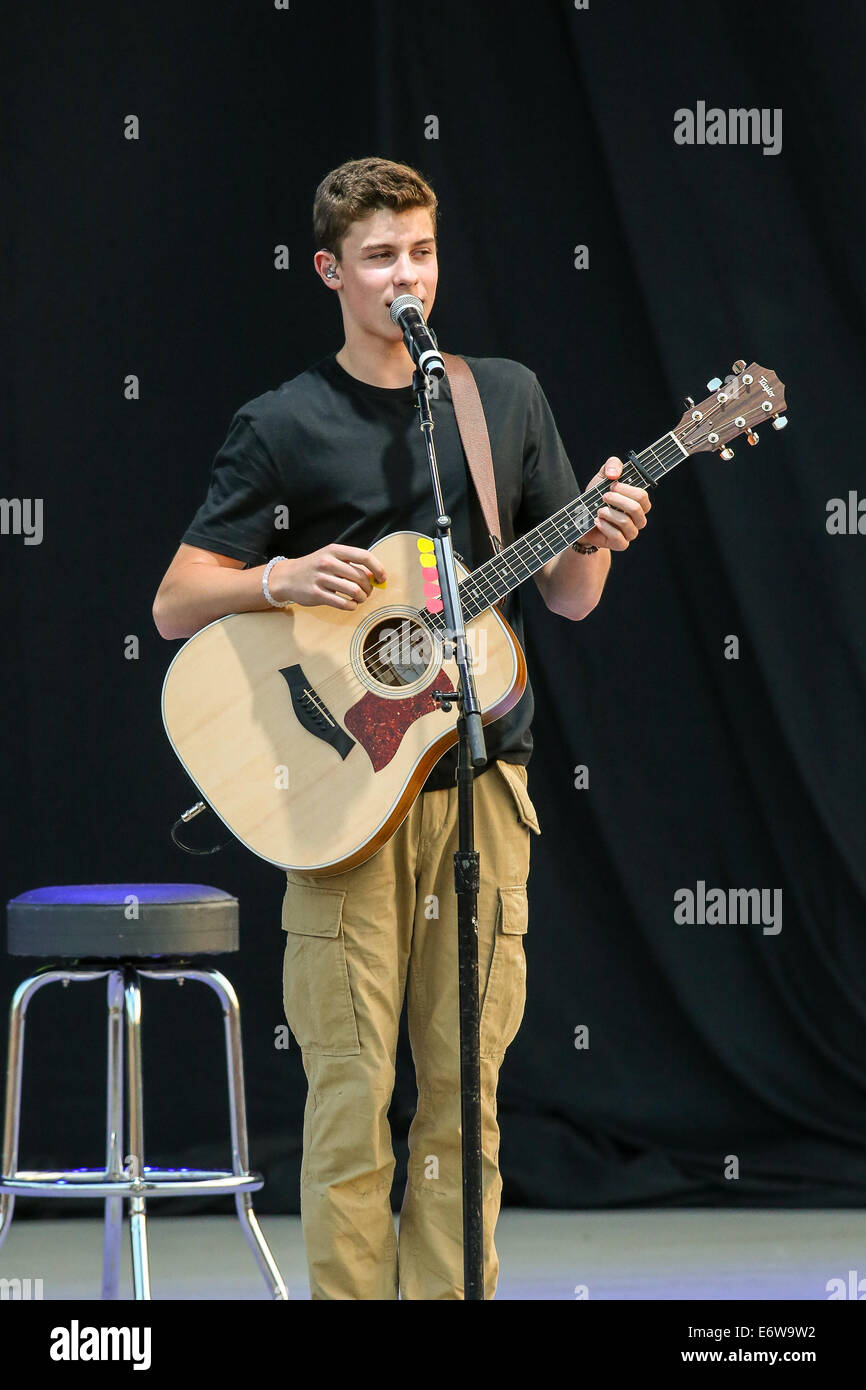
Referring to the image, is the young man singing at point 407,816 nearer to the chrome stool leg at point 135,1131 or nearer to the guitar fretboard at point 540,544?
the guitar fretboard at point 540,544

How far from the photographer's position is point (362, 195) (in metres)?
2.45

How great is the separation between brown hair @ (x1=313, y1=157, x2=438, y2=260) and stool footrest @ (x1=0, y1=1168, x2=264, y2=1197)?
4.69 ft

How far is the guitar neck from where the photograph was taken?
8.00 feet

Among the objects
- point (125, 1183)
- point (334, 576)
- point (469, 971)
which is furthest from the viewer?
point (125, 1183)

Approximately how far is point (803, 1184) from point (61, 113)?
3.00 m

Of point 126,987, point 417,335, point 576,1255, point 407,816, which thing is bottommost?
point 576,1255

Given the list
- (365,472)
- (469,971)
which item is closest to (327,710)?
(365,472)

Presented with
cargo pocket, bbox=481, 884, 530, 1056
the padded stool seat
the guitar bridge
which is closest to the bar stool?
the padded stool seat

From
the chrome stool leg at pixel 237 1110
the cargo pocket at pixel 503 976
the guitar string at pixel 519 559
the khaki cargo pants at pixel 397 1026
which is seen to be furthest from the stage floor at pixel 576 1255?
the guitar string at pixel 519 559

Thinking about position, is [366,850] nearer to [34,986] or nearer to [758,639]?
[34,986]

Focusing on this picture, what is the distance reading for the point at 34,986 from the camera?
8.98 ft

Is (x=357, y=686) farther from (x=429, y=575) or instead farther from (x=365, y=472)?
(x=365, y=472)

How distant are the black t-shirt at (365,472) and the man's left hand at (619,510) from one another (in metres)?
0.15

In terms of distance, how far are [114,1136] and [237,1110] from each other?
0.66 feet
